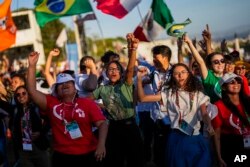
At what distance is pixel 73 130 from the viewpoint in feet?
14.0

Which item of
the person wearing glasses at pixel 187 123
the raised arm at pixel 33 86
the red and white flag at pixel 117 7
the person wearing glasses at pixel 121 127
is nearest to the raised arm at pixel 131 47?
the person wearing glasses at pixel 121 127

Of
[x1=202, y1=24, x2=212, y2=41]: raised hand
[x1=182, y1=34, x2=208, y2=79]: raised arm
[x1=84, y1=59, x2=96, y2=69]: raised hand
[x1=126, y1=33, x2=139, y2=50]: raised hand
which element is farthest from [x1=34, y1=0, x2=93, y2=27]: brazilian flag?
[x1=126, y1=33, x2=139, y2=50]: raised hand

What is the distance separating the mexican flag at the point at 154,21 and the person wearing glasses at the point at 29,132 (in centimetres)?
424

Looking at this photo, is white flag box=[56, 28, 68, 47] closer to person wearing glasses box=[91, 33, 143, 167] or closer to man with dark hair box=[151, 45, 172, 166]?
man with dark hair box=[151, 45, 172, 166]

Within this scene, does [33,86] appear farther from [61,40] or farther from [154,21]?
[61,40]

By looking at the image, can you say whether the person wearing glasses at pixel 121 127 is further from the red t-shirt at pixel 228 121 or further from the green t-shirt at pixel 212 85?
the red t-shirt at pixel 228 121

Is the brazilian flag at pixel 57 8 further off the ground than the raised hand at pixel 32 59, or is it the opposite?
the brazilian flag at pixel 57 8

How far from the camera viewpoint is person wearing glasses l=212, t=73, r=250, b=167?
4.50 meters

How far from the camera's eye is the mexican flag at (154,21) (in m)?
9.20

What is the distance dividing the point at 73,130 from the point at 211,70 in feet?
7.07

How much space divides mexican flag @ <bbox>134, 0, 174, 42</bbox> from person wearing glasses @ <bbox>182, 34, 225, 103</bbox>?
3560mm

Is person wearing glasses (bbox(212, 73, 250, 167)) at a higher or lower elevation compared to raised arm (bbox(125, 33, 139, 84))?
lower

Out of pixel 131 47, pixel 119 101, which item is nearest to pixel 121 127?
pixel 119 101

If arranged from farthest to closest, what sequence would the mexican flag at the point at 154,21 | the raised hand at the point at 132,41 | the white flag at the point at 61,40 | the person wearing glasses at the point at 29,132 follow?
the white flag at the point at 61,40
the mexican flag at the point at 154,21
the person wearing glasses at the point at 29,132
the raised hand at the point at 132,41
